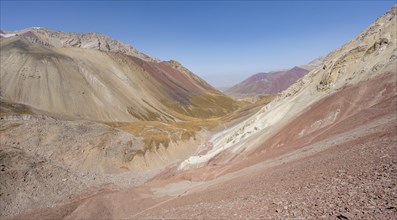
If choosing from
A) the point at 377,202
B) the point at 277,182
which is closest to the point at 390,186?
the point at 377,202

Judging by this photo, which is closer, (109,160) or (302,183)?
(302,183)

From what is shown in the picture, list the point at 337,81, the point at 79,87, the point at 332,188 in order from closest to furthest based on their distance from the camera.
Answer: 1. the point at 332,188
2. the point at 337,81
3. the point at 79,87

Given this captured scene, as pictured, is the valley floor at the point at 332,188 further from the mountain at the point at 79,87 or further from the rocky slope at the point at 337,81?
the mountain at the point at 79,87

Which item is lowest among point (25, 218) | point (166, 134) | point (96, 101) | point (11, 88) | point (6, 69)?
point (25, 218)

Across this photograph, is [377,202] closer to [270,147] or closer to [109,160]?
[270,147]

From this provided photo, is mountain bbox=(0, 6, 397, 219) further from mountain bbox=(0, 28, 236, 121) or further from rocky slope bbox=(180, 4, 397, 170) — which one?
mountain bbox=(0, 28, 236, 121)

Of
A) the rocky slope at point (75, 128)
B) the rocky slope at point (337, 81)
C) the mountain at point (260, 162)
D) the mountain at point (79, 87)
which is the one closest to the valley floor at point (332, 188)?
the mountain at point (260, 162)

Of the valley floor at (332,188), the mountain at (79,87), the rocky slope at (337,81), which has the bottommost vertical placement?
the valley floor at (332,188)

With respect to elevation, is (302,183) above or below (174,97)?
below

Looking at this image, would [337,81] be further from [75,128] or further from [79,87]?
[79,87]

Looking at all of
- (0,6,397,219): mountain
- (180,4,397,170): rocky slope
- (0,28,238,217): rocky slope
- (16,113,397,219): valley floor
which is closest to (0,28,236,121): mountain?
(0,28,238,217): rocky slope

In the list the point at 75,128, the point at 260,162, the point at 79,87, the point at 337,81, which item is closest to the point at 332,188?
the point at 260,162
